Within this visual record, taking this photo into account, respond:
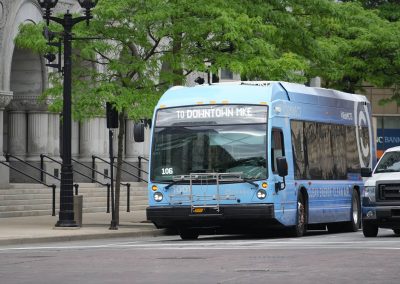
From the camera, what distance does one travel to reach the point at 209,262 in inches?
728

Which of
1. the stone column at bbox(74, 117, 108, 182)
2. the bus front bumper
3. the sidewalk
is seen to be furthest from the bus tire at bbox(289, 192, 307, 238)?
the stone column at bbox(74, 117, 108, 182)

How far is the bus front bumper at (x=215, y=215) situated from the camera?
25.9m

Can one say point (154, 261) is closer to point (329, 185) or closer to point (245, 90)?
point (245, 90)

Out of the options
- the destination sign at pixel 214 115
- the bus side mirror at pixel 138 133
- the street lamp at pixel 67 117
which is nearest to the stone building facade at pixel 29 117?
the street lamp at pixel 67 117

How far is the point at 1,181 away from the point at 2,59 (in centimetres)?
356

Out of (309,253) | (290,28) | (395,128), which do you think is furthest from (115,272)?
(395,128)

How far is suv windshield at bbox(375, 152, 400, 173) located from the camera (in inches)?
1062

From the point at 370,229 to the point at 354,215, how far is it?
16.3 ft

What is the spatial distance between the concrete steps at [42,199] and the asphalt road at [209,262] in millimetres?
11944

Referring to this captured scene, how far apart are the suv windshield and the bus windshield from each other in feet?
8.89

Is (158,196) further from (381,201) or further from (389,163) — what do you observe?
(389,163)

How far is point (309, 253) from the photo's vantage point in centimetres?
2042

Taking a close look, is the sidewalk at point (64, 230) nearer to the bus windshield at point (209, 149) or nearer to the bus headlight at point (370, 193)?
the bus windshield at point (209, 149)

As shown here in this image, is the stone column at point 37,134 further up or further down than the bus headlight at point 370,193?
further up
